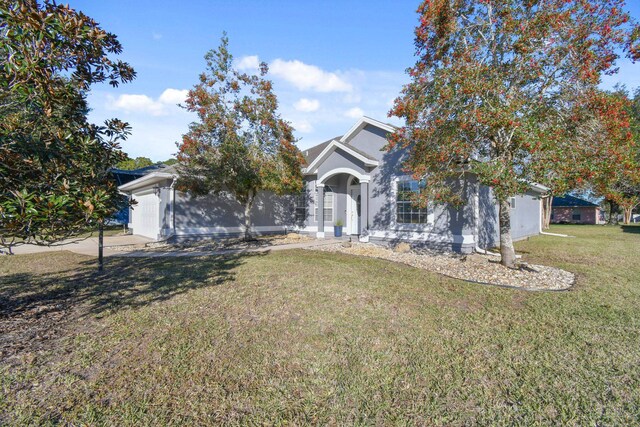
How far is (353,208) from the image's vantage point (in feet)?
49.7

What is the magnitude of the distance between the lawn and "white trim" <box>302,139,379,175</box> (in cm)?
714

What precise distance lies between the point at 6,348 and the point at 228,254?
23.2ft

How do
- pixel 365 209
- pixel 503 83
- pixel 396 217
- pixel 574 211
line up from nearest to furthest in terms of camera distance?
pixel 503 83
pixel 396 217
pixel 365 209
pixel 574 211

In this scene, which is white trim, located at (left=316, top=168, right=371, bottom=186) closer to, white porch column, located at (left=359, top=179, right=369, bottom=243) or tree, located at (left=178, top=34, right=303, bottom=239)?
white porch column, located at (left=359, top=179, right=369, bottom=243)

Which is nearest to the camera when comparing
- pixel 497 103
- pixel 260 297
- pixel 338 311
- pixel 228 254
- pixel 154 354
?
pixel 154 354

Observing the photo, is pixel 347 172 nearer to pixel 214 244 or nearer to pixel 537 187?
pixel 214 244

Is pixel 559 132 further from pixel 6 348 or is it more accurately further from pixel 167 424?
pixel 6 348

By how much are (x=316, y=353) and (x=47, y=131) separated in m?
4.37

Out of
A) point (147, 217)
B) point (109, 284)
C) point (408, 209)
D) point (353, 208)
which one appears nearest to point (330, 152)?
point (353, 208)

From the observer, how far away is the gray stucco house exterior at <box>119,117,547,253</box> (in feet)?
37.3

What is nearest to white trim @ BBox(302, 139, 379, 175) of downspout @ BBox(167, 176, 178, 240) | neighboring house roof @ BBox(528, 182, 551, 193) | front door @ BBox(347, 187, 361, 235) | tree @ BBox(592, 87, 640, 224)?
front door @ BBox(347, 187, 361, 235)

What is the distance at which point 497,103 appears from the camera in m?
7.01

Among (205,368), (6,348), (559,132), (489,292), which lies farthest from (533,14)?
(6,348)

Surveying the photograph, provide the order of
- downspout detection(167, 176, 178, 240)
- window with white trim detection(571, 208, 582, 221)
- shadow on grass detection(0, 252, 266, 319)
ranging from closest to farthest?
shadow on grass detection(0, 252, 266, 319) → downspout detection(167, 176, 178, 240) → window with white trim detection(571, 208, 582, 221)
